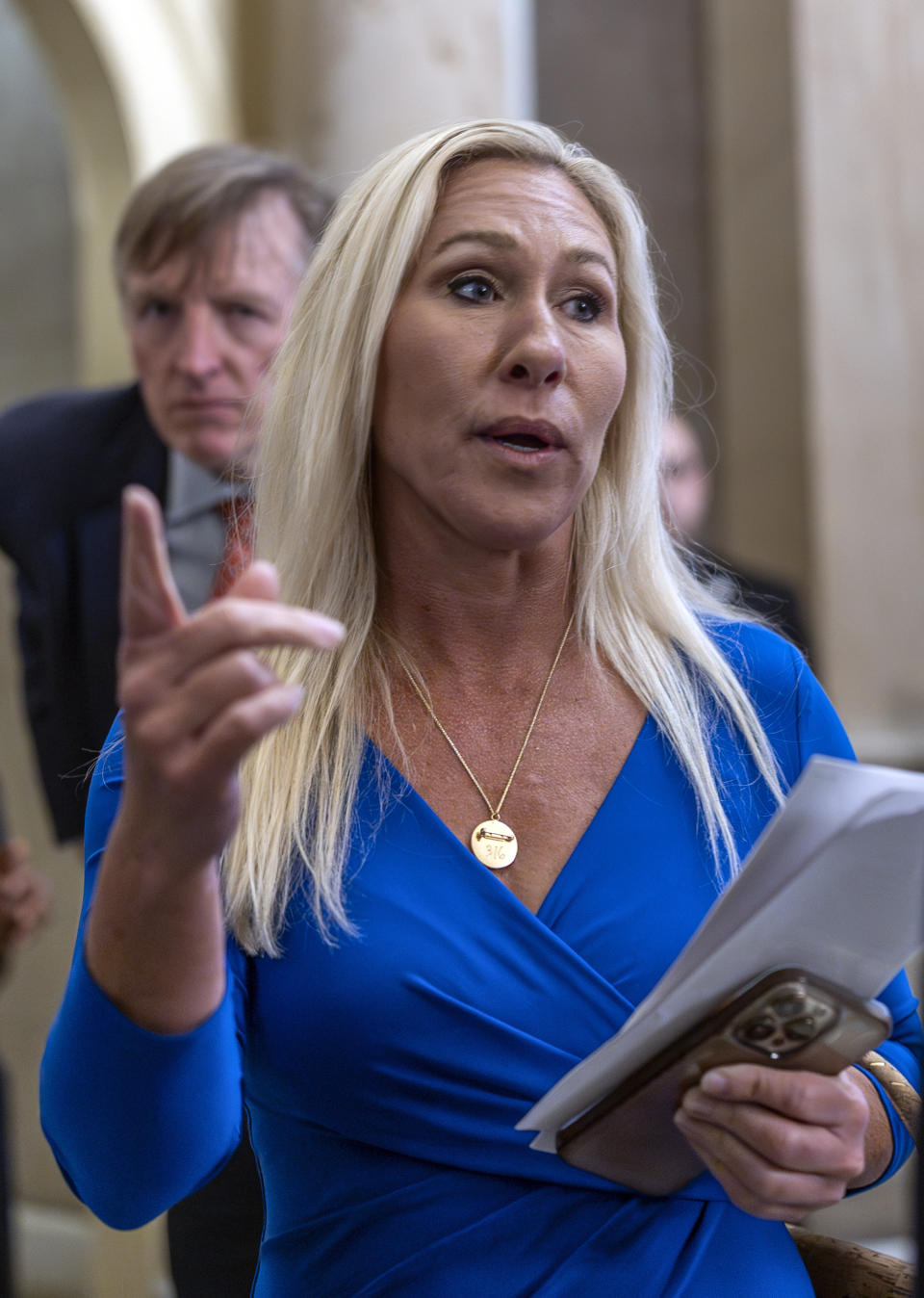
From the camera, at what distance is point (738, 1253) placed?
143 cm

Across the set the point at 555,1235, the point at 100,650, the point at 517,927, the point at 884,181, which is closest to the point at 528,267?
the point at 517,927

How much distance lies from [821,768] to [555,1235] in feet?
1.76

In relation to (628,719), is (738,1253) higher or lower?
lower

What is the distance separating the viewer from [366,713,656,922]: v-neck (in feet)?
4.88

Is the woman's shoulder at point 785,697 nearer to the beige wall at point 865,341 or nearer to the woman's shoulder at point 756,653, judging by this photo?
the woman's shoulder at point 756,653

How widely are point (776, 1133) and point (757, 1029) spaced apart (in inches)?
3.5

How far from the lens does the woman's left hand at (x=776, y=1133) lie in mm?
1238

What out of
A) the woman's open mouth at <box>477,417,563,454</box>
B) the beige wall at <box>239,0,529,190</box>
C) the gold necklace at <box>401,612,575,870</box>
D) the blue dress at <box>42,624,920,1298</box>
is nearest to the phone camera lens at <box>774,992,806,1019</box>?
the blue dress at <box>42,624,920,1298</box>

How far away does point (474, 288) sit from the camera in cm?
161

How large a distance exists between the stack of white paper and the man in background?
4.48 ft


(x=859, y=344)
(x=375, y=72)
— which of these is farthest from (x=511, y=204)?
(x=859, y=344)

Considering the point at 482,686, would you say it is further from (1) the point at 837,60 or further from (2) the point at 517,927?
(1) the point at 837,60

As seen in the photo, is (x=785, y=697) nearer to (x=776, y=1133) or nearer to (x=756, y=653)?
(x=756, y=653)

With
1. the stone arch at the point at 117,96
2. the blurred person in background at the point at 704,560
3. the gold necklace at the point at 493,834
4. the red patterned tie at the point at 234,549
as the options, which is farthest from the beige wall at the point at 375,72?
the gold necklace at the point at 493,834
